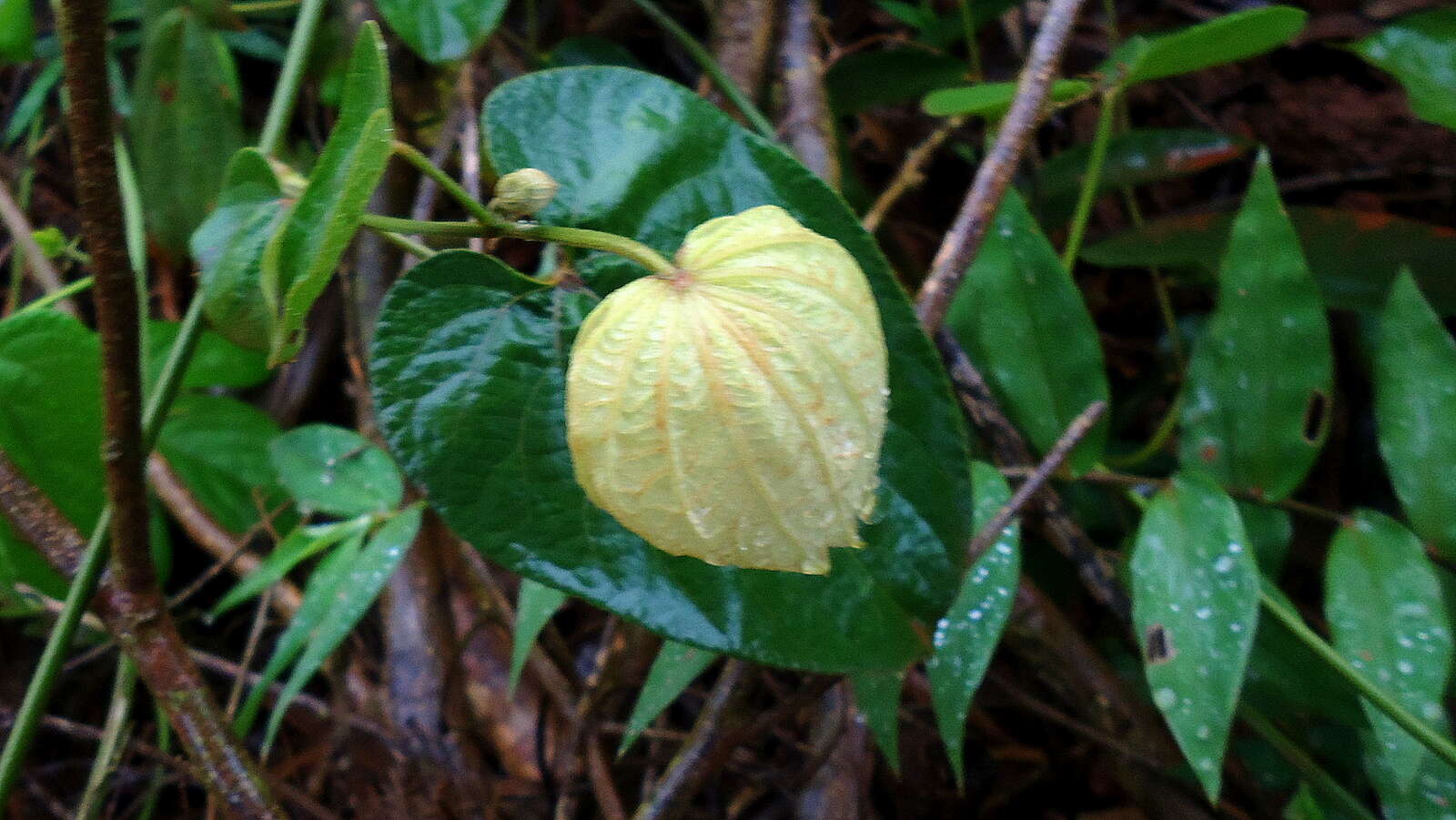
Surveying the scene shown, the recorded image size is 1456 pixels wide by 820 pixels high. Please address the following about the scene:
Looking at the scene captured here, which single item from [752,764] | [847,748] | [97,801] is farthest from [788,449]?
[97,801]

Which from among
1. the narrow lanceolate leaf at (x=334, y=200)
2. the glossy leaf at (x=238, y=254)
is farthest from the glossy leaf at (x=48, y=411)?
the narrow lanceolate leaf at (x=334, y=200)

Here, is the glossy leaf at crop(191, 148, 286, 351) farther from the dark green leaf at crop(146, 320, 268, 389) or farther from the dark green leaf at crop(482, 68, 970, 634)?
the dark green leaf at crop(146, 320, 268, 389)

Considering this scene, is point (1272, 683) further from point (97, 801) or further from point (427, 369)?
point (97, 801)

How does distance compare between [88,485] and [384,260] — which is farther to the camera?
[384,260]

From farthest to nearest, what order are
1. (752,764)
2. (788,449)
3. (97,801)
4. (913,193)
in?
1. (913,193)
2. (752,764)
3. (97,801)
4. (788,449)

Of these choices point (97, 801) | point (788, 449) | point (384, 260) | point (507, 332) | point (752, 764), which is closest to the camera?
point (788, 449)
